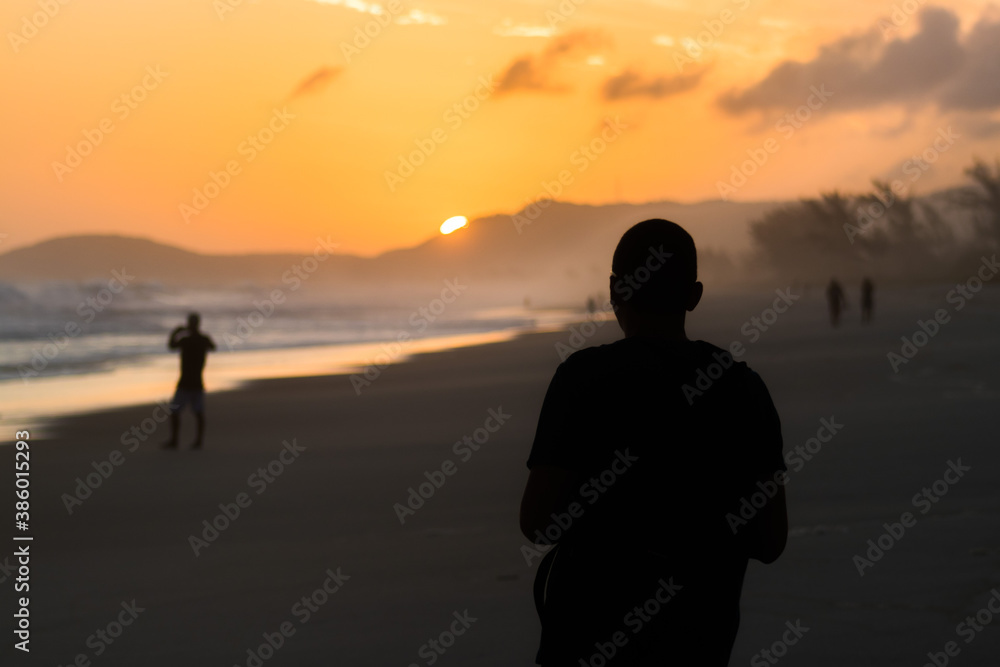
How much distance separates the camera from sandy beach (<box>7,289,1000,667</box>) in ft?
15.7

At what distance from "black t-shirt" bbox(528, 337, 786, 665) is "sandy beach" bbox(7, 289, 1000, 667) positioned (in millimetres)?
70

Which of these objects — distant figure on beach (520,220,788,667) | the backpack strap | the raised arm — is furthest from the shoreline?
the raised arm

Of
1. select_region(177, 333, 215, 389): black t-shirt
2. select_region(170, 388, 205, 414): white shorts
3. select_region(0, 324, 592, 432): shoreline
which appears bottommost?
select_region(0, 324, 592, 432): shoreline

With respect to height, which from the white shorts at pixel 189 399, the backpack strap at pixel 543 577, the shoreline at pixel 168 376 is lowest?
the shoreline at pixel 168 376

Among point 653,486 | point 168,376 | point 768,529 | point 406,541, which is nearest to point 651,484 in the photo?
point 653,486

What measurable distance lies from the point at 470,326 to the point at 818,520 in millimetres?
40150

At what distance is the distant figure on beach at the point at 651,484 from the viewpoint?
7.06ft

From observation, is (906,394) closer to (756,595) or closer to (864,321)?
(756,595)

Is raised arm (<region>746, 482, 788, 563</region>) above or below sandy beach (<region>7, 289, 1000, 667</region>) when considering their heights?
above

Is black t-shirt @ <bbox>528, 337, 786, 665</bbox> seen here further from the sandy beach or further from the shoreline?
the shoreline

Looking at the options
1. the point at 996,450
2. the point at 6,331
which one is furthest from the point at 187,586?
the point at 6,331

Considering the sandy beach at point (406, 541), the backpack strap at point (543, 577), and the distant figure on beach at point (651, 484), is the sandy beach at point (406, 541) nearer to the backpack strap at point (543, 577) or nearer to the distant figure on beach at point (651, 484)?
the distant figure on beach at point (651, 484)

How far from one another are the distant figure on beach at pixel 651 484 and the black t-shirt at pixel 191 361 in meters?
10.2

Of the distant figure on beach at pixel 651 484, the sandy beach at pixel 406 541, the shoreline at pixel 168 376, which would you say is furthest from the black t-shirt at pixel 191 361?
the distant figure on beach at pixel 651 484
